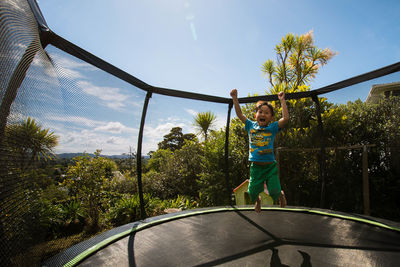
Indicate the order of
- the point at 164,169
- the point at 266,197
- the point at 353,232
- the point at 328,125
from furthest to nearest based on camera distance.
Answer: the point at 164,169
the point at 328,125
the point at 266,197
the point at 353,232

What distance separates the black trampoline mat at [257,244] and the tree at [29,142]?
683 mm

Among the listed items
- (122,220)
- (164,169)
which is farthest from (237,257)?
(164,169)

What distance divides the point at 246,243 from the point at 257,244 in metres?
0.07

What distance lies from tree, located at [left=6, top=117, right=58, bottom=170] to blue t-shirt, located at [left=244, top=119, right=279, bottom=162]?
4.10 feet

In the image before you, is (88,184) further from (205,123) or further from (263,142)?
(263,142)

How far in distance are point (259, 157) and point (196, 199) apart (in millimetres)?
2735

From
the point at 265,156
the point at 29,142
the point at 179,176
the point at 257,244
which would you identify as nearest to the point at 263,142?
the point at 265,156

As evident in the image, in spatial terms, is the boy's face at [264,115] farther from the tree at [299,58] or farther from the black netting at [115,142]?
the tree at [299,58]

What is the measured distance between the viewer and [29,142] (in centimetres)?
75

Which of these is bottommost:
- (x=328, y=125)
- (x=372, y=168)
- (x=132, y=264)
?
(x=132, y=264)

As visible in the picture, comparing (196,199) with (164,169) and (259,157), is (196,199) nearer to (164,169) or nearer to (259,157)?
(164,169)

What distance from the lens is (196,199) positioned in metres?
3.90

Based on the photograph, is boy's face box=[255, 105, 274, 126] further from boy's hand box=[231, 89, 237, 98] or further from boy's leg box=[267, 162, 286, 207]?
boy's leg box=[267, 162, 286, 207]

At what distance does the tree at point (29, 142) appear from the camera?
671mm
